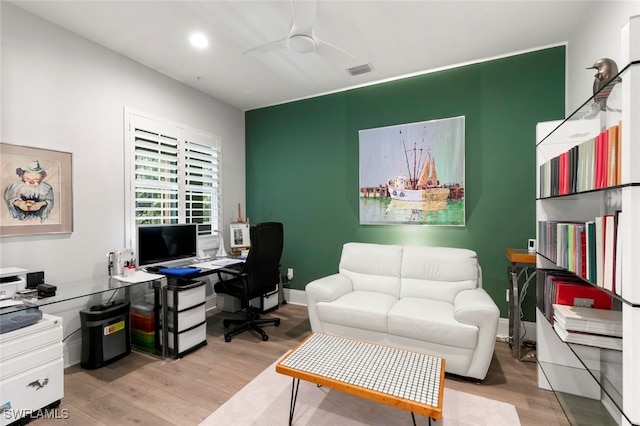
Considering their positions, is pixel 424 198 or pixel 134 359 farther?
pixel 424 198

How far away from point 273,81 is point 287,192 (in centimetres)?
151

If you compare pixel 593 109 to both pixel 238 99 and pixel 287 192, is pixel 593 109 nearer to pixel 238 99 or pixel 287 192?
pixel 287 192

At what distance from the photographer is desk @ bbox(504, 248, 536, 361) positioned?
100 inches

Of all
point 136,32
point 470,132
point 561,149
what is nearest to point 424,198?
point 470,132

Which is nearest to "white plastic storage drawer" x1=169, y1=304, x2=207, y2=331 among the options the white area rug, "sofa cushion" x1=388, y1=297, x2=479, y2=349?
the white area rug

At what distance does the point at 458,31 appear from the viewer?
260 centimetres

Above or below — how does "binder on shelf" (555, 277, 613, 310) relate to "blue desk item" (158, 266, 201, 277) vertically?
above

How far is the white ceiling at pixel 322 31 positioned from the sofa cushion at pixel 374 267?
206cm

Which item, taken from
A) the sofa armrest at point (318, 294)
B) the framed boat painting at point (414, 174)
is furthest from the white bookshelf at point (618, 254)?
the sofa armrest at point (318, 294)

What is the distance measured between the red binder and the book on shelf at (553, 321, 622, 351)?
16cm

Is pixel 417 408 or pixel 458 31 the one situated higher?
pixel 458 31

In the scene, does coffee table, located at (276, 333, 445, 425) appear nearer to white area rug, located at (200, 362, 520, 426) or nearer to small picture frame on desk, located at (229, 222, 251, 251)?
white area rug, located at (200, 362, 520, 426)

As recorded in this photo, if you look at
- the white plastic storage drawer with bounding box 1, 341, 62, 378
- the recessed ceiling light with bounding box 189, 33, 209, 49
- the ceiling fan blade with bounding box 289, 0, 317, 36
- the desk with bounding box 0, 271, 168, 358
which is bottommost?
the white plastic storage drawer with bounding box 1, 341, 62, 378

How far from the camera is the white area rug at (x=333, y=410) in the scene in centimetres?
183
